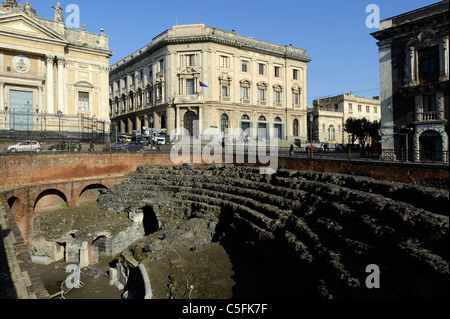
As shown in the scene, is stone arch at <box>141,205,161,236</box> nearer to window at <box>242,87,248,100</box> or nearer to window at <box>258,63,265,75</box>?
window at <box>242,87,248,100</box>

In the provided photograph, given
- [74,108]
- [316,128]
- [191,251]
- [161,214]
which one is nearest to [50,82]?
[74,108]

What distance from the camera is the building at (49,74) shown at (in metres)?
29.2

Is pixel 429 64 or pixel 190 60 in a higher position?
pixel 190 60

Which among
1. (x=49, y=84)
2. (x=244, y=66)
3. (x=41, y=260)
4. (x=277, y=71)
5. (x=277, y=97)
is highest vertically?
(x=277, y=71)

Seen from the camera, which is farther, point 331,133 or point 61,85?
point 331,133

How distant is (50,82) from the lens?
3158 cm

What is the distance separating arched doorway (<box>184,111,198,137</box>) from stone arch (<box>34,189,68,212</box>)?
21.2 m

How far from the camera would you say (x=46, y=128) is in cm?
3062

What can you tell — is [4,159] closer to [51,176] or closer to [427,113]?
[51,176]

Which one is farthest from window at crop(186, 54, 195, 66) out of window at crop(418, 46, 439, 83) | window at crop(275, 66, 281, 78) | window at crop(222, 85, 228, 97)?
window at crop(418, 46, 439, 83)

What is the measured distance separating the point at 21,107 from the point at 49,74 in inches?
177

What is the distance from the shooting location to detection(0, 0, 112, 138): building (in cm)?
2917

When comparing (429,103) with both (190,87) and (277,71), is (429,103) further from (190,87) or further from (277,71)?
(190,87)

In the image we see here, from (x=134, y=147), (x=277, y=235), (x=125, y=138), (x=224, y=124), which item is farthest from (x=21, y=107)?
(x=277, y=235)
